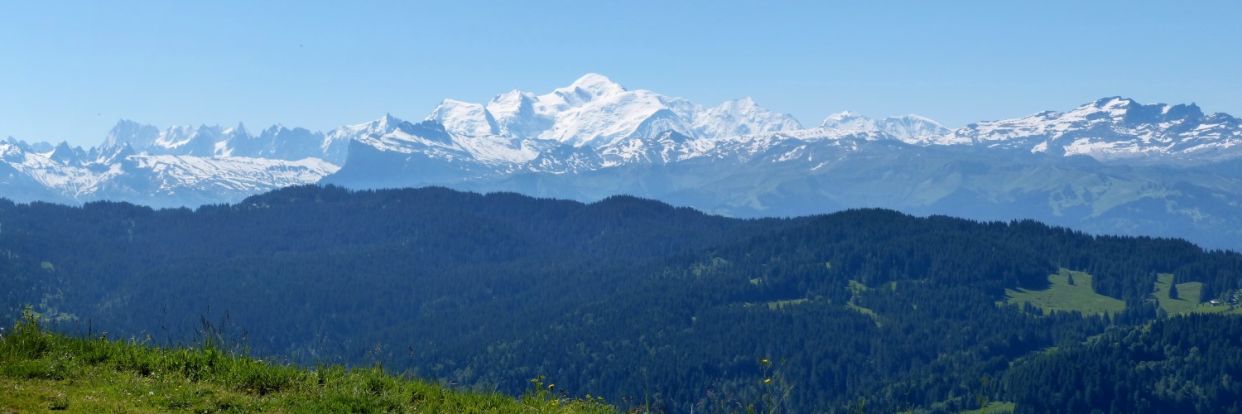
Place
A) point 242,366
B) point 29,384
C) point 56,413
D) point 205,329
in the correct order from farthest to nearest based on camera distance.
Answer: point 205,329
point 242,366
point 29,384
point 56,413

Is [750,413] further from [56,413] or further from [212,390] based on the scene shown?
[56,413]

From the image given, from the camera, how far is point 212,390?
20.9 metres

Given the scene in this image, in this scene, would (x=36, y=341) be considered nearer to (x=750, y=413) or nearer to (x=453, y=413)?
(x=453, y=413)

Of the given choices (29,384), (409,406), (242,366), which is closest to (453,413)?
(409,406)

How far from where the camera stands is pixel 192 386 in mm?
20938

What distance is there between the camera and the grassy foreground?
1984 cm

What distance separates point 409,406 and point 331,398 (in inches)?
56.0

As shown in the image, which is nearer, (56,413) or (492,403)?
(56,413)

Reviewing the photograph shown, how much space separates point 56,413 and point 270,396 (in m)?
3.58

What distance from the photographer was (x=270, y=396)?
68.6 feet

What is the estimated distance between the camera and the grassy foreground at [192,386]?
19844 millimetres

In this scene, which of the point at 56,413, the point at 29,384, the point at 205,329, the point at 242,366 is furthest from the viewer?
the point at 205,329

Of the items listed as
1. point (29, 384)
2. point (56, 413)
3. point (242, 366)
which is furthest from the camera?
point (242, 366)

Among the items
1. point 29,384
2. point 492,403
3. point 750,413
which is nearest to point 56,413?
point 29,384
